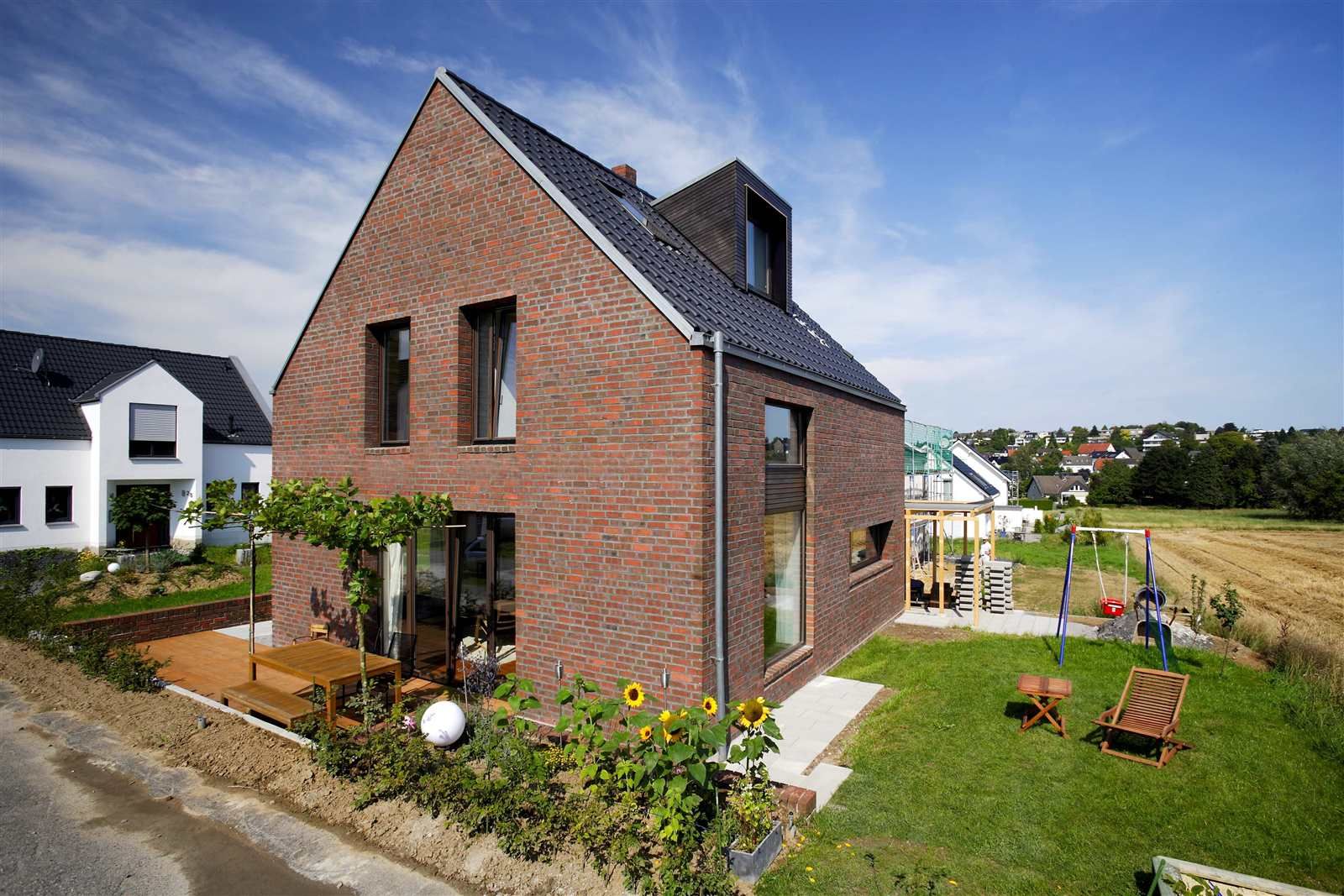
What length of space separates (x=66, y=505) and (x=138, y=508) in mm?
3743

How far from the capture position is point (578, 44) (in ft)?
31.7

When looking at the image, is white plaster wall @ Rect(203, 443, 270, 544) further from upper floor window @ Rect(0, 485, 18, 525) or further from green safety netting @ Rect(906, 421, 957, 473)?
green safety netting @ Rect(906, 421, 957, 473)

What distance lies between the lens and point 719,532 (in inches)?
275

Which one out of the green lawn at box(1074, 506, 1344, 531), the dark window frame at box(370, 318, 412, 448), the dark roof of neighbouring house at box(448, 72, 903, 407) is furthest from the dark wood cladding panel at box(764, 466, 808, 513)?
the green lawn at box(1074, 506, 1344, 531)

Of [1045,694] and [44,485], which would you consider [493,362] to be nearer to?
[1045,694]

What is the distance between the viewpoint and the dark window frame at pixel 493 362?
27.8 feet

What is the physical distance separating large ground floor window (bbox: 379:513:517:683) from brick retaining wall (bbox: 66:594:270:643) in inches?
224

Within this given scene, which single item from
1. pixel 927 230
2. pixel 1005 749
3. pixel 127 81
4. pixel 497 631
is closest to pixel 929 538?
pixel 927 230

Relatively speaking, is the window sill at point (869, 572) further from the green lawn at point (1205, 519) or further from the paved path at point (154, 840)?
the green lawn at point (1205, 519)

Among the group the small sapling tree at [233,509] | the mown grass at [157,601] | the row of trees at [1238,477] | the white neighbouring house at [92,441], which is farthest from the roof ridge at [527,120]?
the row of trees at [1238,477]

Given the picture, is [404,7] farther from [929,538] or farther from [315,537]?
[929,538]

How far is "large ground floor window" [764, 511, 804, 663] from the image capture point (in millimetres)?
8805

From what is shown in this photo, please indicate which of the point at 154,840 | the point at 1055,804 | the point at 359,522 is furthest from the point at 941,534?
the point at 154,840

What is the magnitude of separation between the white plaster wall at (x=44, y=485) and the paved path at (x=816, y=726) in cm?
2549
